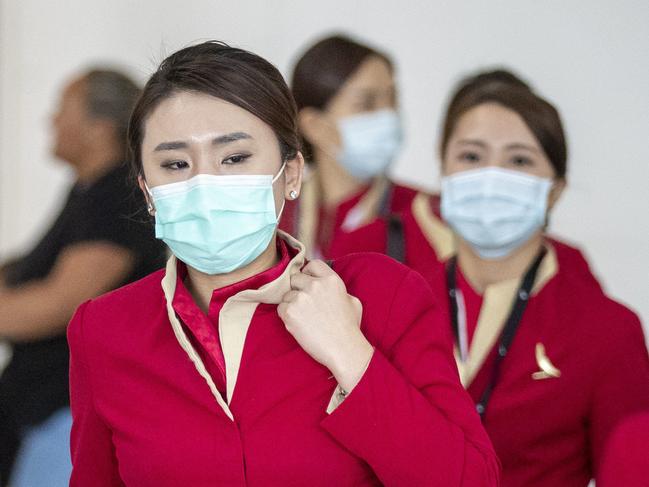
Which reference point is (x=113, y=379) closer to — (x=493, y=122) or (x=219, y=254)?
(x=219, y=254)

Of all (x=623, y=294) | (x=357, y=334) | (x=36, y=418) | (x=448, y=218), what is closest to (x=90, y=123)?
(x=36, y=418)

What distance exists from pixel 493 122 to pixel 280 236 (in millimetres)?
952

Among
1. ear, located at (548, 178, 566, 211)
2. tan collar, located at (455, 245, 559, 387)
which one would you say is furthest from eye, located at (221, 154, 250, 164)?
ear, located at (548, 178, 566, 211)

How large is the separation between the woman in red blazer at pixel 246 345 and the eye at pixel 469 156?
3.01 ft

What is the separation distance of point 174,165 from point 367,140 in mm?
2198

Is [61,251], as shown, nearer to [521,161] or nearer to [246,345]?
[521,161]

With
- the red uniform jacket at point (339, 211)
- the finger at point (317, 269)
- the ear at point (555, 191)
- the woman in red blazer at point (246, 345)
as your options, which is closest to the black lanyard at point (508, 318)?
the ear at point (555, 191)

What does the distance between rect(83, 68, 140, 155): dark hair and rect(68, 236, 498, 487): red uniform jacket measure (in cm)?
154

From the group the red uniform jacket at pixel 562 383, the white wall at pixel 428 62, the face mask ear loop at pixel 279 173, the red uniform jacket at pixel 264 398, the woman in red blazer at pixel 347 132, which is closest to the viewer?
the red uniform jacket at pixel 264 398

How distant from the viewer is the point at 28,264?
11.0ft

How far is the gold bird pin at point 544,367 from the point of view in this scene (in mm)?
2447

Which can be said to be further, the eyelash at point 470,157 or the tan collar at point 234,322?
the eyelash at point 470,157

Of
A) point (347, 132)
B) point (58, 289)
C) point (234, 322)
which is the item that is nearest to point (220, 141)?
point (234, 322)

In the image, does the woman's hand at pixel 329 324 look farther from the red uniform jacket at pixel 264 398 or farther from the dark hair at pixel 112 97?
the dark hair at pixel 112 97
